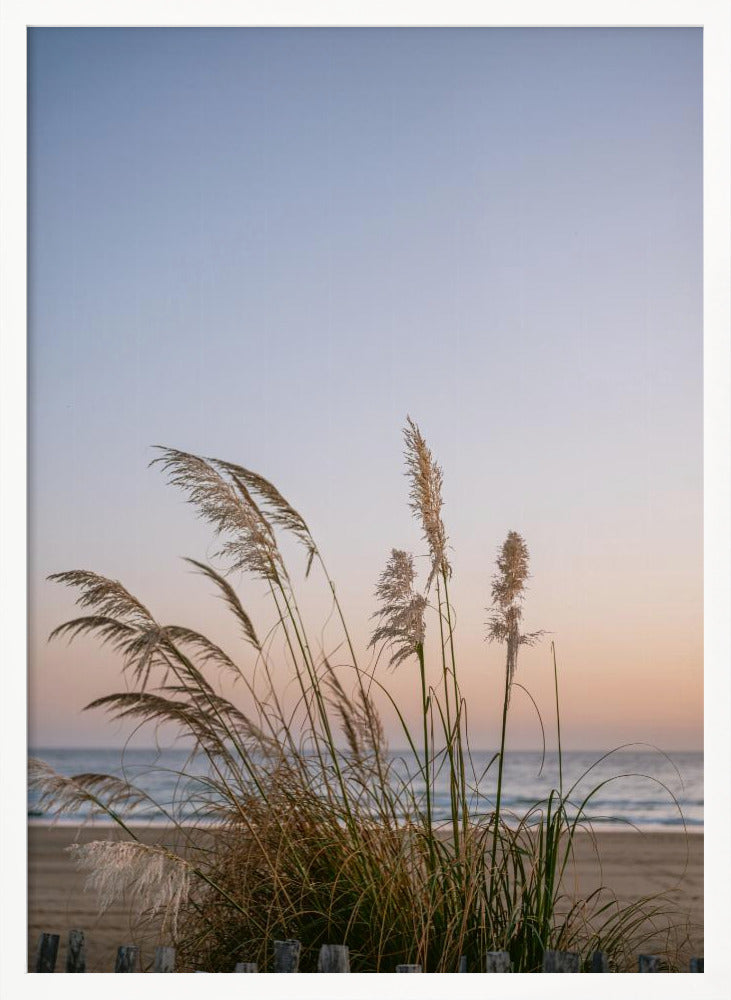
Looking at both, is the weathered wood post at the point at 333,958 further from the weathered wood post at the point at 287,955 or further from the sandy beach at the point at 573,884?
the sandy beach at the point at 573,884

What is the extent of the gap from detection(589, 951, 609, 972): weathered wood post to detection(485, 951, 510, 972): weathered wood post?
0.22 meters

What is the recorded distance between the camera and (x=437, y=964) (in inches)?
102

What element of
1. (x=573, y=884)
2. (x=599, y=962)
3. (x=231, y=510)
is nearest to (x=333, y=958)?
(x=599, y=962)

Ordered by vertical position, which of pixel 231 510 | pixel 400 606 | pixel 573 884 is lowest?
pixel 573 884

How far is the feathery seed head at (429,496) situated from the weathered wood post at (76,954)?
1.25m

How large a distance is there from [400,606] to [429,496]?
0.99ft

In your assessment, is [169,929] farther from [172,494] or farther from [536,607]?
[536,607]

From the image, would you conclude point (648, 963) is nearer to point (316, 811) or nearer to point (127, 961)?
point (316, 811)

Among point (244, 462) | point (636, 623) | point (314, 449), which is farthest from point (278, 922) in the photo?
point (636, 623)

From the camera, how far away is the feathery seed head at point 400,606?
2.73 metres

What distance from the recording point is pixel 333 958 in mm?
2438

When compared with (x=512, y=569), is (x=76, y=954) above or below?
below

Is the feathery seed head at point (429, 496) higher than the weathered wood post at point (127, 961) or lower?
higher

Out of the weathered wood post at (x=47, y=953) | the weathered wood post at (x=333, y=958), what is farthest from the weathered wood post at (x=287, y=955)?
the weathered wood post at (x=47, y=953)
